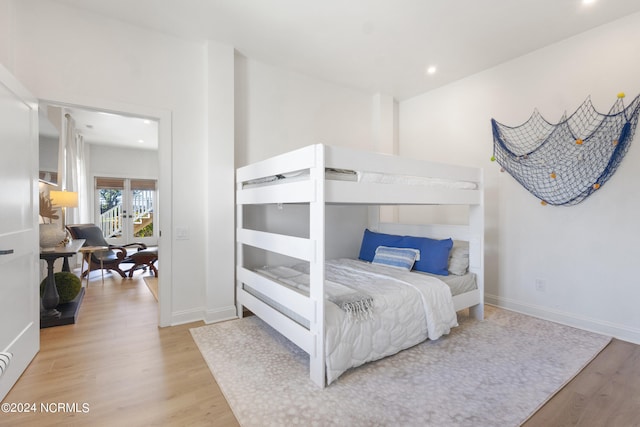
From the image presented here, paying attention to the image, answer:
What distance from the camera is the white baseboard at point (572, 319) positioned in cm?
243

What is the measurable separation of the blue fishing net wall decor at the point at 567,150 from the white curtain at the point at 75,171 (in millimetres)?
6049

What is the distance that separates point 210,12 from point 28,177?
178 cm

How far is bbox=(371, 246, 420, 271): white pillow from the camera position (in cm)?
290

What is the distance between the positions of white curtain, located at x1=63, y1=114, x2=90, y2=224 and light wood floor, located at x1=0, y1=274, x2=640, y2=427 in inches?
133

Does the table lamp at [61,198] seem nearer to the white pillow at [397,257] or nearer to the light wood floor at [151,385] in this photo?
the light wood floor at [151,385]

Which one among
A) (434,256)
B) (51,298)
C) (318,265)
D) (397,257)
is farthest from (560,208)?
(51,298)

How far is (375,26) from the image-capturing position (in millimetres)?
2588

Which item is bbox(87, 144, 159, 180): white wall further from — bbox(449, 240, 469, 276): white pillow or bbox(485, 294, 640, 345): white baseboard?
bbox(485, 294, 640, 345): white baseboard

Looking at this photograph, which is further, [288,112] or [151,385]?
[288,112]

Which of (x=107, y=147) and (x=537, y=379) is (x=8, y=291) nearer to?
(x=537, y=379)

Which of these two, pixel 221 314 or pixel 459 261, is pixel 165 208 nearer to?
pixel 221 314

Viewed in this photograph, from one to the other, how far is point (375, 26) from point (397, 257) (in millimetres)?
2092

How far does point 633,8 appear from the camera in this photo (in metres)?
2.33

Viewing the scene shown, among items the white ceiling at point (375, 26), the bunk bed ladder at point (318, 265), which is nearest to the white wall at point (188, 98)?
the white ceiling at point (375, 26)
